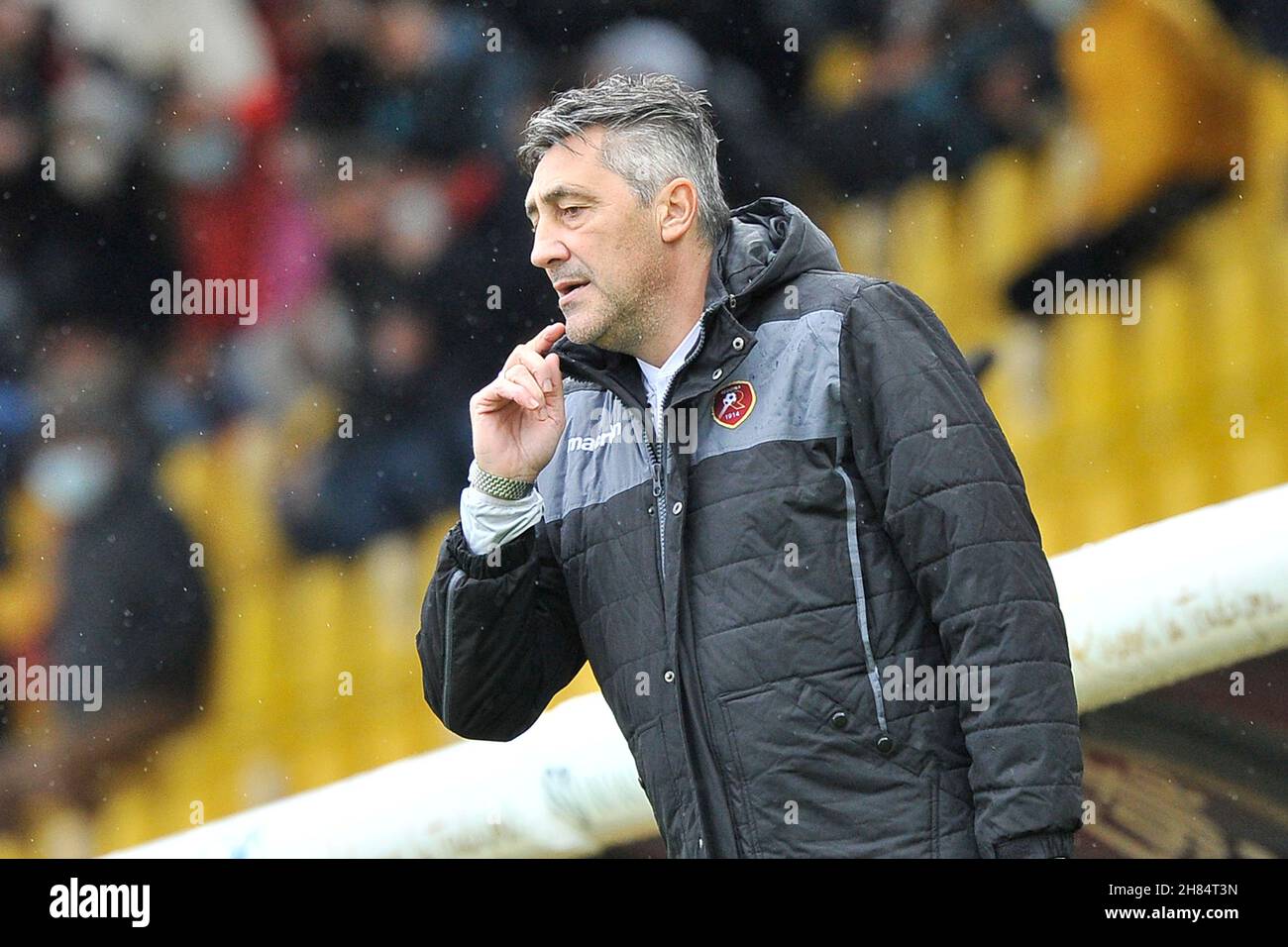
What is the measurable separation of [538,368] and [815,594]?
45 centimetres

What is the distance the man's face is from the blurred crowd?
1.30m

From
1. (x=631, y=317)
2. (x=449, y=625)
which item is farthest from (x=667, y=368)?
(x=449, y=625)

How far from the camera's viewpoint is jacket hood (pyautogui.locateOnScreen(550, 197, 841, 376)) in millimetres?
1984

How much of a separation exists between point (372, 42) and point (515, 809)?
1642 mm

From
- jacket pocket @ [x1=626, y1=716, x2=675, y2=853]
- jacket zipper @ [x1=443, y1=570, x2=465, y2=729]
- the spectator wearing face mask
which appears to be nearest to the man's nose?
jacket zipper @ [x1=443, y1=570, x2=465, y2=729]

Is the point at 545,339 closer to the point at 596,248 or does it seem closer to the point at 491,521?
the point at 596,248

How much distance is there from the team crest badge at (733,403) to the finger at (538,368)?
21 cm

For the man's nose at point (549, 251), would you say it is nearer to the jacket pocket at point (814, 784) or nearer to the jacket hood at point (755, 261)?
the jacket hood at point (755, 261)

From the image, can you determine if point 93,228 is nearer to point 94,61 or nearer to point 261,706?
point 94,61

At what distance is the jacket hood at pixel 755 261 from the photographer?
1984 millimetres
